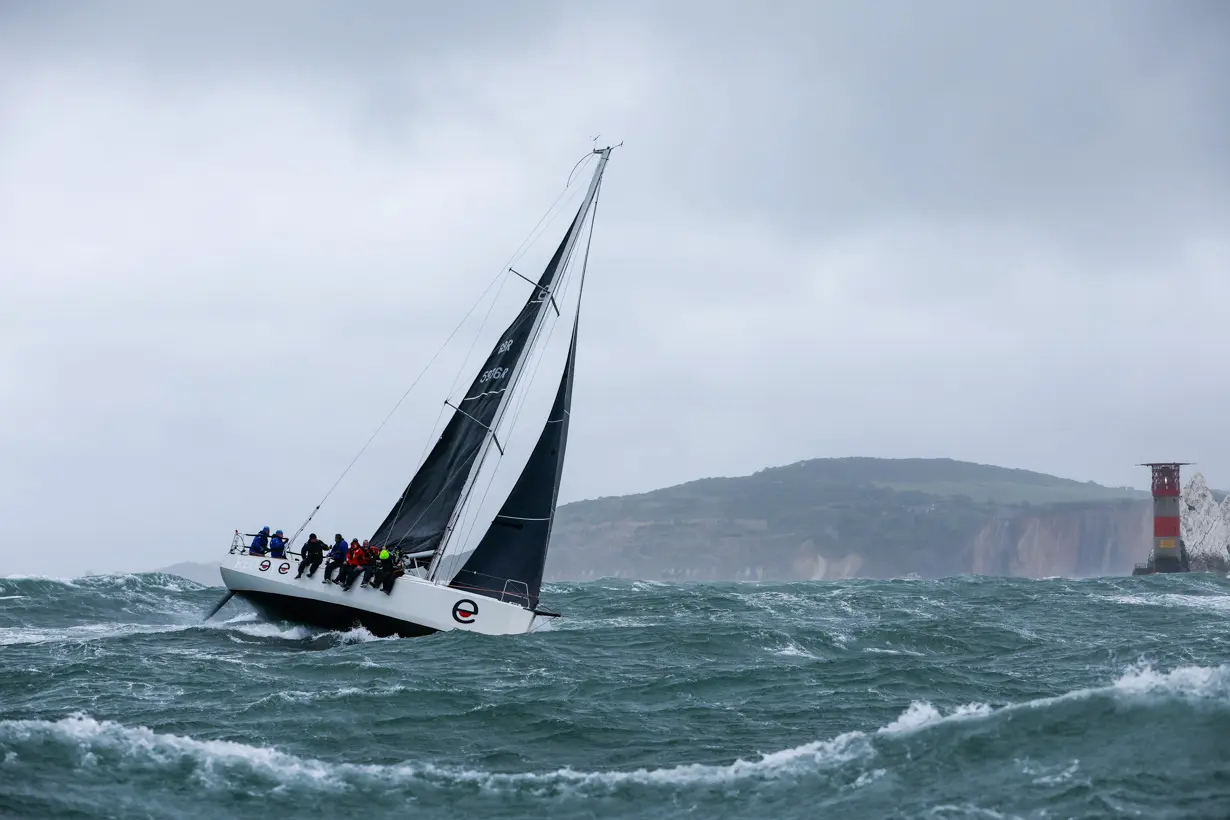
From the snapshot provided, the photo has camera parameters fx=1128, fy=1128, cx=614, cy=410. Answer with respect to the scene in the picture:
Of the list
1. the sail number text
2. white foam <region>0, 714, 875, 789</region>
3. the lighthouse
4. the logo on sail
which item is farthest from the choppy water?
the lighthouse

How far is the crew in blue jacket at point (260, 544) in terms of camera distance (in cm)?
2547

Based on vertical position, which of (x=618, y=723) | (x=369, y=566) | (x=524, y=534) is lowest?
(x=618, y=723)

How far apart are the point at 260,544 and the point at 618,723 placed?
13179 millimetres

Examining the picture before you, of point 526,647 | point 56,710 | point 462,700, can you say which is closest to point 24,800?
point 56,710

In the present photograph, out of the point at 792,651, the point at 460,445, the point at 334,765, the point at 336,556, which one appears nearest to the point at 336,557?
the point at 336,556

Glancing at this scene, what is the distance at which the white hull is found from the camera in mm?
23594

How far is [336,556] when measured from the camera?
2456cm

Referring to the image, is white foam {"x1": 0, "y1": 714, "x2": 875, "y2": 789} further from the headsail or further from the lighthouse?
the lighthouse

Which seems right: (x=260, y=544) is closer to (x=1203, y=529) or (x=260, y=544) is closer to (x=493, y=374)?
(x=493, y=374)

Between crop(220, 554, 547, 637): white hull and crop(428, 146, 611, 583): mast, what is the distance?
125 cm

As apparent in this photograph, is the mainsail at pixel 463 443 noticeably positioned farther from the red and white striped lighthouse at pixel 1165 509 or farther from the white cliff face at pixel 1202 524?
the white cliff face at pixel 1202 524

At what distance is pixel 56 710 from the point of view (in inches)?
599

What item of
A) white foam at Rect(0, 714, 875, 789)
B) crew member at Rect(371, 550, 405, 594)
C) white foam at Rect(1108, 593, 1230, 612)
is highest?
crew member at Rect(371, 550, 405, 594)

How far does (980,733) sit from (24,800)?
1025 centimetres
